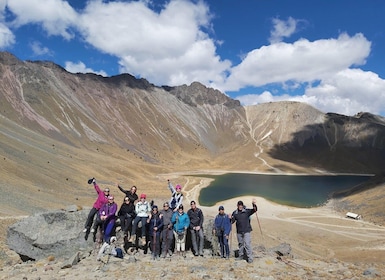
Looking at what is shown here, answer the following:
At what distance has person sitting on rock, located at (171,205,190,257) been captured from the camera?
18922 millimetres

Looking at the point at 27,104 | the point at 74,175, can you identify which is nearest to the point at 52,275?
the point at 74,175

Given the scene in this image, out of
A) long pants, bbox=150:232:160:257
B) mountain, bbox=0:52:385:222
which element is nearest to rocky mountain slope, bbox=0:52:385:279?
mountain, bbox=0:52:385:222

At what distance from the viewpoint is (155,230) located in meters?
18.6

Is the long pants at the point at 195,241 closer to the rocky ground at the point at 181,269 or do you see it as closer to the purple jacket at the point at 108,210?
the rocky ground at the point at 181,269

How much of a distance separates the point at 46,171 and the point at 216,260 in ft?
180

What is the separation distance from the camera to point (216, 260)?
18094mm

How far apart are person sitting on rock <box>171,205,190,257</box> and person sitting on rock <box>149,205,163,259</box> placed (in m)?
0.77

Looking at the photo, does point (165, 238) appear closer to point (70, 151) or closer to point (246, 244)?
point (246, 244)

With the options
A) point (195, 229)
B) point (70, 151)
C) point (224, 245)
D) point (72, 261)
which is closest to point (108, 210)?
point (72, 261)

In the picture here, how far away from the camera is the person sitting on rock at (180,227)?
62.1 feet

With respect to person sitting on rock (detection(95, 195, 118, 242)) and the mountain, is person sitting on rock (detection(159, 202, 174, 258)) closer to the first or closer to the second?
person sitting on rock (detection(95, 195, 118, 242))

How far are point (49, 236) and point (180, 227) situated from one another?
22.9 ft

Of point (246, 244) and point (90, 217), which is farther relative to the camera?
point (90, 217)

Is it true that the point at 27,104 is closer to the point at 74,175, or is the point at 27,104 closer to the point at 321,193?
the point at 74,175
